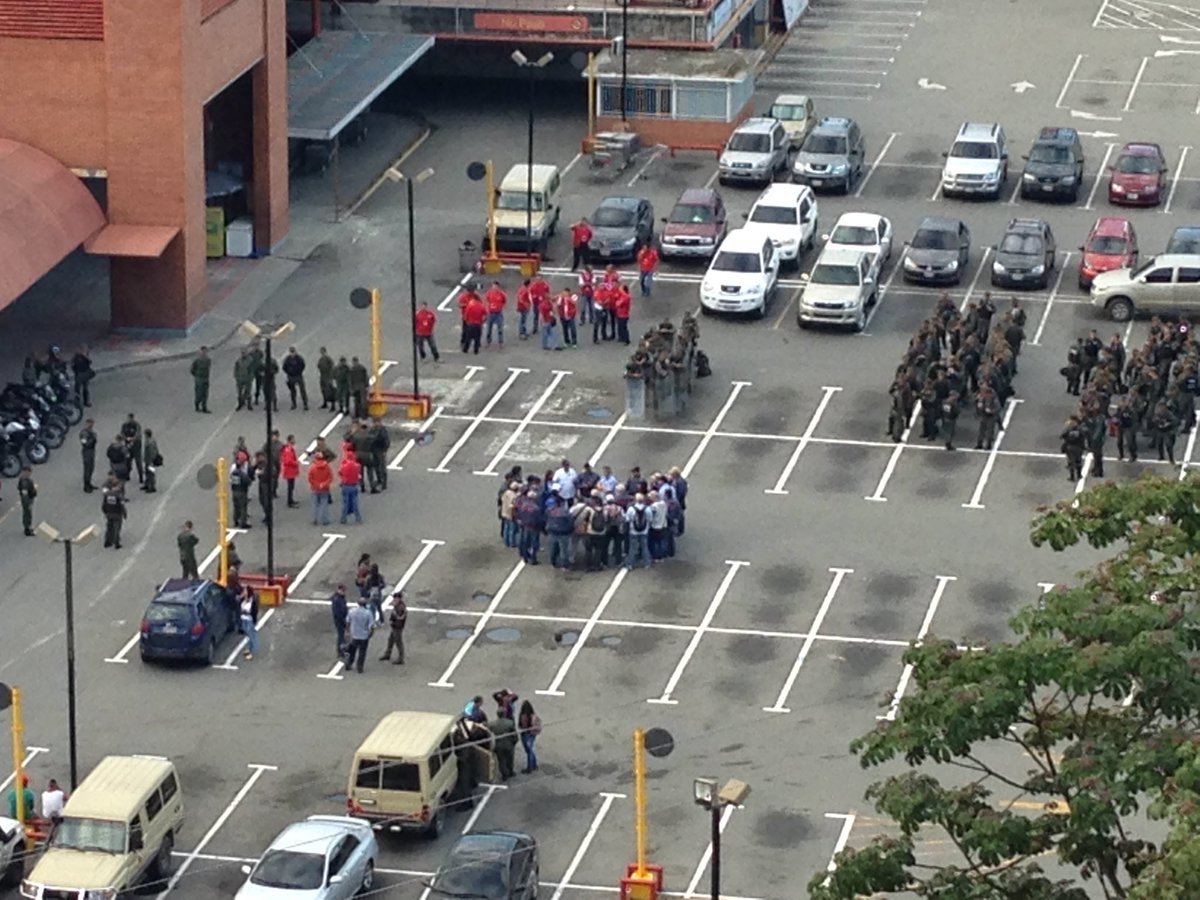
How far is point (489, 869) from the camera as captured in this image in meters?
38.1

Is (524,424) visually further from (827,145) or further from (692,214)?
(827,145)

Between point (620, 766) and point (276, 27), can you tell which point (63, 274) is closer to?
point (276, 27)

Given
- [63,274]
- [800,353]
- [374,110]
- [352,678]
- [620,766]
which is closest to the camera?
[620,766]

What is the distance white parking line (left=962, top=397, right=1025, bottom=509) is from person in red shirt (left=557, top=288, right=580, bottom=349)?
8.65 meters

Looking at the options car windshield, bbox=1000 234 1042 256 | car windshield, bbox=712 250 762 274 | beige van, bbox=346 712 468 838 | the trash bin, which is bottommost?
the trash bin

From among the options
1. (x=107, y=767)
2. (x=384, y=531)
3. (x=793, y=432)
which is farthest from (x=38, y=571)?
(x=793, y=432)

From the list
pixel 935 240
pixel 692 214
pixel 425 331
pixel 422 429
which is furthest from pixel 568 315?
pixel 935 240

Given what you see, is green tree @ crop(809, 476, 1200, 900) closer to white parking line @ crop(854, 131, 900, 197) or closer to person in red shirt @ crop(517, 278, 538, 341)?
person in red shirt @ crop(517, 278, 538, 341)

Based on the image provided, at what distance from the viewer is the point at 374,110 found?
78.8m

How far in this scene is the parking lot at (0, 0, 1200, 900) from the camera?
1651 inches

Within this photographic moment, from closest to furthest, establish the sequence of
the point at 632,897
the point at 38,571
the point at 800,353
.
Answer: the point at 632,897 < the point at 38,571 < the point at 800,353

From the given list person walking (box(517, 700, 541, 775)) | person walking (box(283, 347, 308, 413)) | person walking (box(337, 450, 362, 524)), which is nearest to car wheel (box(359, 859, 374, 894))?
person walking (box(517, 700, 541, 775))

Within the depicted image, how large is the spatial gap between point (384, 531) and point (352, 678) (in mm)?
5887

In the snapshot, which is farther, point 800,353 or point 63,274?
point 63,274
